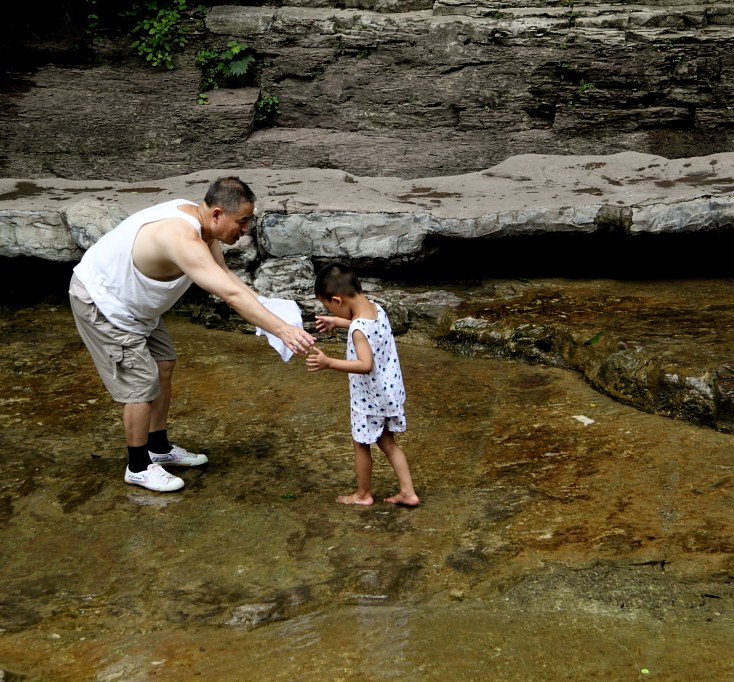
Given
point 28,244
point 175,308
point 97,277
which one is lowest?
point 175,308

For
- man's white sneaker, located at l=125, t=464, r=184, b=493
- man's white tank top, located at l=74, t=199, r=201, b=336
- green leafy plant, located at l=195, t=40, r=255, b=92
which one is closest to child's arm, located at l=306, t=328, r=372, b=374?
man's white tank top, located at l=74, t=199, r=201, b=336

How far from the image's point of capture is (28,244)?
645 cm

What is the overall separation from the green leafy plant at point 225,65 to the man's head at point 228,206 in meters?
5.19

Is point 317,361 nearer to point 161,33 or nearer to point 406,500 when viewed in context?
point 406,500

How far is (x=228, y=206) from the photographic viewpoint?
11.7 ft

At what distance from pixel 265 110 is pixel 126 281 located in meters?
5.13

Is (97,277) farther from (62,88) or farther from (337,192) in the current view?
(62,88)

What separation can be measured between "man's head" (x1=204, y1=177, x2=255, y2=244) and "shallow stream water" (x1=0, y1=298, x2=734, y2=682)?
3.80 feet

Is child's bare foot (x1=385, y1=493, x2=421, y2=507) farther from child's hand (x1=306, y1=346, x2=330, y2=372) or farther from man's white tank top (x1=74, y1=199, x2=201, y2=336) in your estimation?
man's white tank top (x1=74, y1=199, x2=201, y2=336)

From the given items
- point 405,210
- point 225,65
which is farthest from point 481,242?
point 225,65

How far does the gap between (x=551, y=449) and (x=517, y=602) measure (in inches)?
54.1

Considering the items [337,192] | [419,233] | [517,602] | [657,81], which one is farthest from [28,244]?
[657,81]

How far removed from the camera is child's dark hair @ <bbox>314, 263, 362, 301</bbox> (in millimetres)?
3412

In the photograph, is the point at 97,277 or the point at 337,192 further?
the point at 337,192
